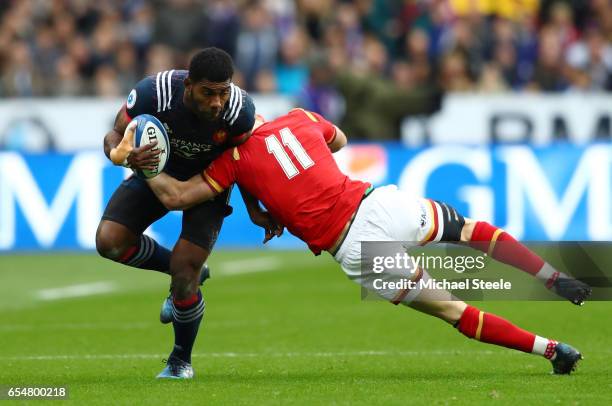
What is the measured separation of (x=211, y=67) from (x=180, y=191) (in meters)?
0.93

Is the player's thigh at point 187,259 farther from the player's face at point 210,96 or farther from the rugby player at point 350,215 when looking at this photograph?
the player's face at point 210,96

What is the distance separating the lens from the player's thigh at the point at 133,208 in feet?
32.0

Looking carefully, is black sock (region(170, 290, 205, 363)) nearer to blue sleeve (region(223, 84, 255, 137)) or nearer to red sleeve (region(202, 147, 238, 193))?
red sleeve (region(202, 147, 238, 193))

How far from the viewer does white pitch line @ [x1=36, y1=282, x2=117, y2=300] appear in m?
15.4

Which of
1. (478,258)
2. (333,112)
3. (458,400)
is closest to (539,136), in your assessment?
(333,112)

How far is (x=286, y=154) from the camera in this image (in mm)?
9148

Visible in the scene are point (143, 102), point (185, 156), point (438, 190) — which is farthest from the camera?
point (438, 190)

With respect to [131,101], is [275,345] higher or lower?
lower

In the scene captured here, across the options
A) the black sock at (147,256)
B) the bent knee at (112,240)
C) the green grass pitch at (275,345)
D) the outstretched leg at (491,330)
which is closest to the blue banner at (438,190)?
the green grass pitch at (275,345)

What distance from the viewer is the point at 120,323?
13.0 meters

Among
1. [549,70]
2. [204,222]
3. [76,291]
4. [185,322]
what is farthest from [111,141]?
[549,70]

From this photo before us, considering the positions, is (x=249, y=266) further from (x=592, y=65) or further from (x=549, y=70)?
(x=592, y=65)

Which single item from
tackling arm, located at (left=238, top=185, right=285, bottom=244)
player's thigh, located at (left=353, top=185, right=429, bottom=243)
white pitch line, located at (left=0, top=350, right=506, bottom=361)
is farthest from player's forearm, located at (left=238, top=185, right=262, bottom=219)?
white pitch line, located at (left=0, top=350, right=506, bottom=361)

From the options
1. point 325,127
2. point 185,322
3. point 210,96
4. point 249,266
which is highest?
point 210,96
